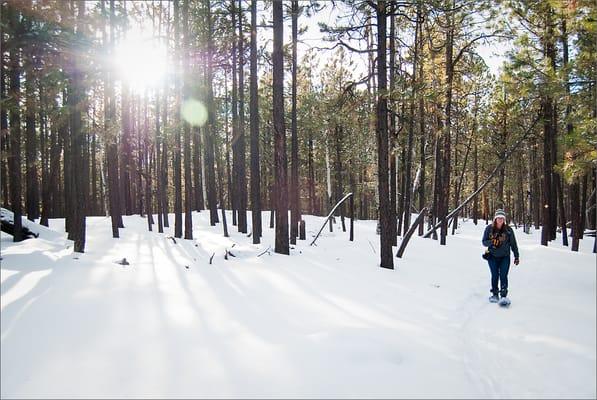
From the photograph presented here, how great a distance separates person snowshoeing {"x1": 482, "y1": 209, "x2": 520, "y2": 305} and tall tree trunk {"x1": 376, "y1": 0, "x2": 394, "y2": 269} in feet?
10.2

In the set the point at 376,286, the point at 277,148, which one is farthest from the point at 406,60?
the point at 376,286

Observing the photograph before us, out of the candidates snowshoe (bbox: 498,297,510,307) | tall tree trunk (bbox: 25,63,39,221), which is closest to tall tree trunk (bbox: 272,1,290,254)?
snowshoe (bbox: 498,297,510,307)

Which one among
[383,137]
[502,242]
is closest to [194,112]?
[383,137]

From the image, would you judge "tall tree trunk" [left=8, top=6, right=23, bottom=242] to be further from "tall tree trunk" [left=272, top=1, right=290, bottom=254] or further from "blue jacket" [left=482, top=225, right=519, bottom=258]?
"blue jacket" [left=482, top=225, right=519, bottom=258]

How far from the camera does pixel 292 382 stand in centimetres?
395

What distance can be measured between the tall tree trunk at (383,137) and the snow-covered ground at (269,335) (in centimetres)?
244

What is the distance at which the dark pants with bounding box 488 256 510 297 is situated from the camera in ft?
24.9

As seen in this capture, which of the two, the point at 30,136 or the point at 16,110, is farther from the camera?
the point at 30,136

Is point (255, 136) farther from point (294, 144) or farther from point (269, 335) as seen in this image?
point (269, 335)

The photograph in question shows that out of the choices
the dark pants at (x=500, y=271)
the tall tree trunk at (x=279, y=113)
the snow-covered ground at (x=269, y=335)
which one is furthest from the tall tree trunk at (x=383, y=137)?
the dark pants at (x=500, y=271)

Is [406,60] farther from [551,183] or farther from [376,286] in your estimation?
[551,183]

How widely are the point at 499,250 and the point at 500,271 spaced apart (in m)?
0.42

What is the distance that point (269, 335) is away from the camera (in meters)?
4.99

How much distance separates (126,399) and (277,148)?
876 centimetres
